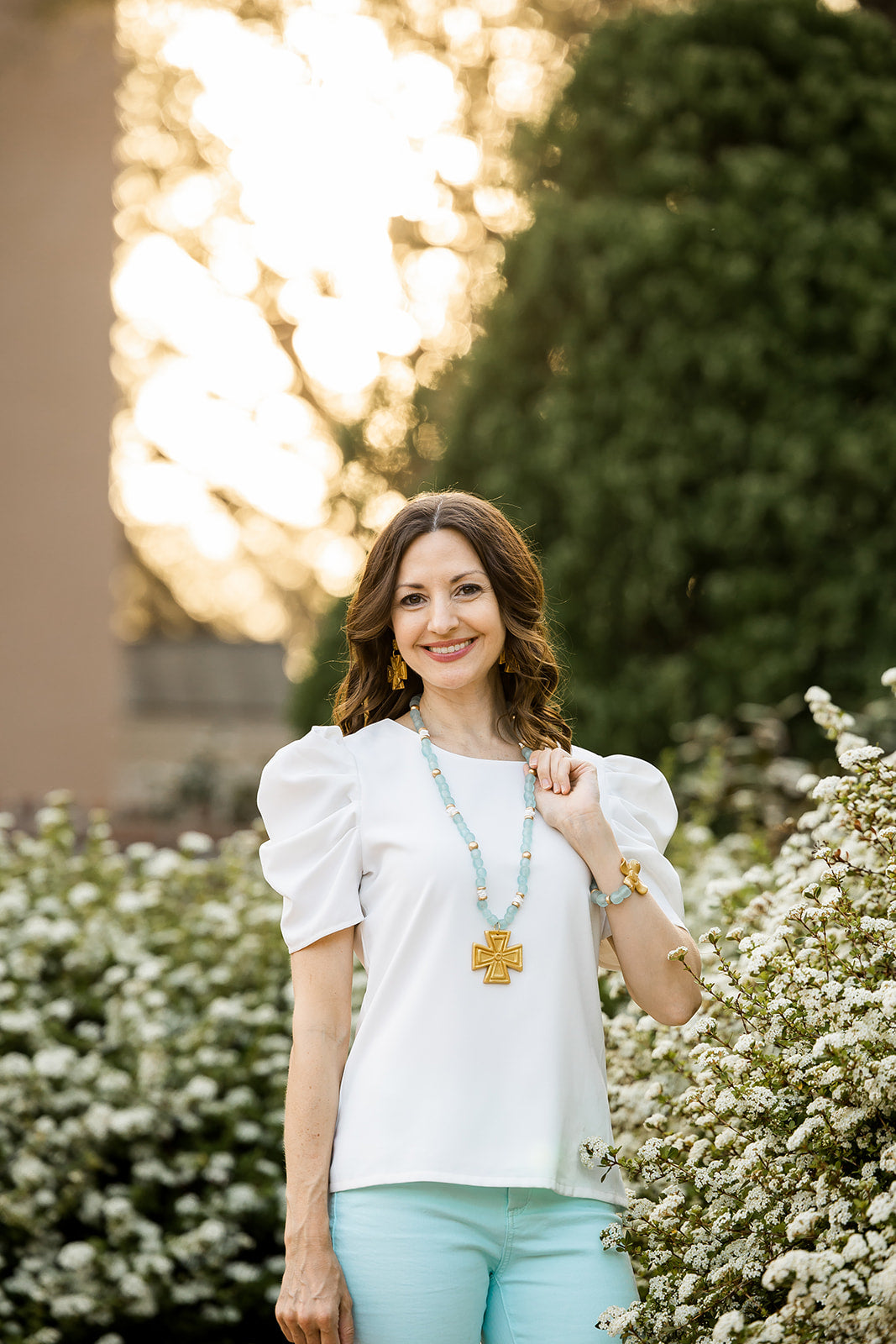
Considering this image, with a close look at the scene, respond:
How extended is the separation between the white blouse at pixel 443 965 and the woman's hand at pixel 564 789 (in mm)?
33

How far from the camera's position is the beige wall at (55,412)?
9719 mm

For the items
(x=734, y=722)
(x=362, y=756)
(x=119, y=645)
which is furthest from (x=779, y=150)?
(x=119, y=645)

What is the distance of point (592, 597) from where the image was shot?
5.81 meters

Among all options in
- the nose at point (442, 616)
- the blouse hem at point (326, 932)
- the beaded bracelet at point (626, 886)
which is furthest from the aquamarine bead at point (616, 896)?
the nose at point (442, 616)

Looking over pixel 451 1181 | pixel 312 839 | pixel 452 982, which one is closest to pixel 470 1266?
pixel 451 1181

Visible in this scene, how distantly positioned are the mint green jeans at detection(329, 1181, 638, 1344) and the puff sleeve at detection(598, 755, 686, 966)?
17.3 inches

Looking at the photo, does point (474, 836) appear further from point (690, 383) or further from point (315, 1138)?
point (690, 383)

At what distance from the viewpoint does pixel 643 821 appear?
7.06ft

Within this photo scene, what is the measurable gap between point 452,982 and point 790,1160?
1.77ft

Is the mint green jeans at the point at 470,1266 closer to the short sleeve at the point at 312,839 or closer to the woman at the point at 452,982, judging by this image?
the woman at the point at 452,982

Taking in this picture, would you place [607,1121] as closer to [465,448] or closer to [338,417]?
[465,448]

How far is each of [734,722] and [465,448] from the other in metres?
1.85

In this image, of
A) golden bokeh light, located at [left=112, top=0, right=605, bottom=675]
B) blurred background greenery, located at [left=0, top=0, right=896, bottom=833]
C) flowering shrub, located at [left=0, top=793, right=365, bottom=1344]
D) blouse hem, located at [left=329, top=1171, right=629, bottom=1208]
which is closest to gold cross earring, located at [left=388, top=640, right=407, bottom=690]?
blouse hem, located at [left=329, top=1171, right=629, bottom=1208]

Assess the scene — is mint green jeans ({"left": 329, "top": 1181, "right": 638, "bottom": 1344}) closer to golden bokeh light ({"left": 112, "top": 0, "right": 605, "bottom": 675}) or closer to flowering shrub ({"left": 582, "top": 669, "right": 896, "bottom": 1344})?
flowering shrub ({"left": 582, "top": 669, "right": 896, "bottom": 1344})
